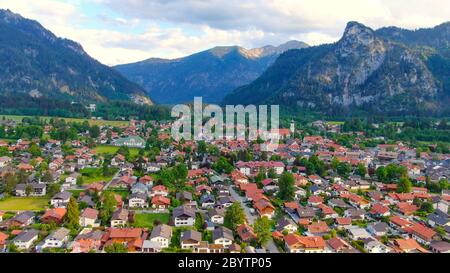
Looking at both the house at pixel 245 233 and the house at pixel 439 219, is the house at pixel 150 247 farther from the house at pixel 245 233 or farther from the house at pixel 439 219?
the house at pixel 439 219

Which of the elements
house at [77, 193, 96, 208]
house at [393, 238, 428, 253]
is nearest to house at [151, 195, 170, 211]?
house at [77, 193, 96, 208]

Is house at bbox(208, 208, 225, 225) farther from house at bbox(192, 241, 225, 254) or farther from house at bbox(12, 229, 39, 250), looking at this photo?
house at bbox(12, 229, 39, 250)

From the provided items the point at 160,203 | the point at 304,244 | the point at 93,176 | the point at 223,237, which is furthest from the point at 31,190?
the point at 304,244

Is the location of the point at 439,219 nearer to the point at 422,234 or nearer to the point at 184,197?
the point at 422,234

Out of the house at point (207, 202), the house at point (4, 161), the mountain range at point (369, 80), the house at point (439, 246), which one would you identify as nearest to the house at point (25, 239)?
the house at point (207, 202)

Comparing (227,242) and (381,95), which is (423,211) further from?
(381,95)

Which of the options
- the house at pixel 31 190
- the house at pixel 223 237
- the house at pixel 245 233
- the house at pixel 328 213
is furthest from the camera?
the house at pixel 31 190
